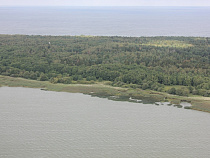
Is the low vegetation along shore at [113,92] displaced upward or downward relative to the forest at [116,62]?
downward

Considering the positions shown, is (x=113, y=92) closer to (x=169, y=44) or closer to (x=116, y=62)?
(x=116, y=62)

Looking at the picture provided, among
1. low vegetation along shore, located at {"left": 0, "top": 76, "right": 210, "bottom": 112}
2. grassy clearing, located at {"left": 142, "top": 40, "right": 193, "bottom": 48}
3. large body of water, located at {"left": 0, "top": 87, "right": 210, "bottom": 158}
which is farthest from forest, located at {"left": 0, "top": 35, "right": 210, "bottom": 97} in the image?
large body of water, located at {"left": 0, "top": 87, "right": 210, "bottom": 158}

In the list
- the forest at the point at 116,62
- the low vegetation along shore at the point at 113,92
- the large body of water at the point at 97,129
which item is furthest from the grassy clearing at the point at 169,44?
the large body of water at the point at 97,129

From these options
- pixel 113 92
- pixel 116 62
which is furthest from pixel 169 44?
pixel 113 92

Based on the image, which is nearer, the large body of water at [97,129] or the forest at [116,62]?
the large body of water at [97,129]

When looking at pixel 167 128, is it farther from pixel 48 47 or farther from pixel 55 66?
pixel 48 47

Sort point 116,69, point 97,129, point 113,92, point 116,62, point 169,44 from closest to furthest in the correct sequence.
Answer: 1. point 97,129
2. point 113,92
3. point 116,69
4. point 116,62
5. point 169,44

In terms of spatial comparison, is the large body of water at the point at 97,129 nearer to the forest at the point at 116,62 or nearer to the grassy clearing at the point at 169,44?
the forest at the point at 116,62
